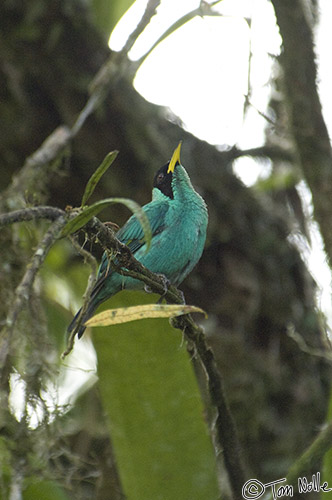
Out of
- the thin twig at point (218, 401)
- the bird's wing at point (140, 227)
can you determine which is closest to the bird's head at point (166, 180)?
the bird's wing at point (140, 227)

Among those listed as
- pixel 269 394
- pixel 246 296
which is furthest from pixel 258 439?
pixel 246 296

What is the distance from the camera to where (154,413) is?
100 inches

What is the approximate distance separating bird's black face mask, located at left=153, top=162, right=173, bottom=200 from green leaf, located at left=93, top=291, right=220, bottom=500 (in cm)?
109

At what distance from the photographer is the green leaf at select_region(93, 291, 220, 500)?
245 cm

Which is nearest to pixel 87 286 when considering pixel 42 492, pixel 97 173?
pixel 97 173

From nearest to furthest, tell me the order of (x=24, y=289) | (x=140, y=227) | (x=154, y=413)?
(x=24, y=289)
(x=154, y=413)
(x=140, y=227)

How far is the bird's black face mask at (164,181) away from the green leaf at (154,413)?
1085mm

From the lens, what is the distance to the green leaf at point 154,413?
2.45 metres

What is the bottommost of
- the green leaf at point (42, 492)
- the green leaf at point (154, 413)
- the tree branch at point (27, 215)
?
the green leaf at point (42, 492)

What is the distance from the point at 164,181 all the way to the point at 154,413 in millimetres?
1442

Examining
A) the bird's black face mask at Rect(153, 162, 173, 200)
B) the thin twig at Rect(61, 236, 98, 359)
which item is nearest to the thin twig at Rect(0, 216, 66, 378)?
the thin twig at Rect(61, 236, 98, 359)
